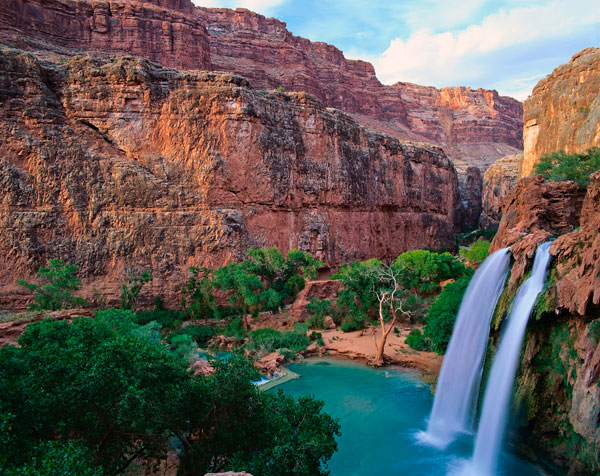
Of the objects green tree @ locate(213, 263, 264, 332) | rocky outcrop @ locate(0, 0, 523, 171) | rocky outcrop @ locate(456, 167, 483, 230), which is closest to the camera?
green tree @ locate(213, 263, 264, 332)

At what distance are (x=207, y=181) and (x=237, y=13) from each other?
2166 inches

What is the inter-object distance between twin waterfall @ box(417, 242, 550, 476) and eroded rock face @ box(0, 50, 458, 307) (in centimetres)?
1931

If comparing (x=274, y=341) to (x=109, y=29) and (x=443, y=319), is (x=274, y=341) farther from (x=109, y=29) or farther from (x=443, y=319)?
(x=109, y=29)

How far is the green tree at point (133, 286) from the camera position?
26.3m

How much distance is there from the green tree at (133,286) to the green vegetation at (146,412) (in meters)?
17.7

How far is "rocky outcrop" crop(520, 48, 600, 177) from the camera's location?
2312 centimetres

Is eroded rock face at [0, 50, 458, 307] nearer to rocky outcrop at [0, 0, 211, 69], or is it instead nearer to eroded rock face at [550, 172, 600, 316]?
rocky outcrop at [0, 0, 211, 69]

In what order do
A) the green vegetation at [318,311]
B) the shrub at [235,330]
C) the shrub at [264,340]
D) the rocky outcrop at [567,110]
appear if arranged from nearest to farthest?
the shrub at [264,340] < the rocky outcrop at [567,110] < the shrub at [235,330] < the green vegetation at [318,311]

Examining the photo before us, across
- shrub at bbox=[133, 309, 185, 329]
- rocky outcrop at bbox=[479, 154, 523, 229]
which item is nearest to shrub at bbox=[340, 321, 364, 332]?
shrub at bbox=[133, 309, 185, 329]

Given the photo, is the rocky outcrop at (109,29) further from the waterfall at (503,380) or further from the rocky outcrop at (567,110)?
the waterfall at (503,380)

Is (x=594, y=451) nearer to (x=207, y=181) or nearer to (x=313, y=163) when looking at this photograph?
(x=207, y=181)

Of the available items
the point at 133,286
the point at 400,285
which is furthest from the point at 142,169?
the point at 400,285

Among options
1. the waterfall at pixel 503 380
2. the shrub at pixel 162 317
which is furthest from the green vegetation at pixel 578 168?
the shrub at pixel 162 317

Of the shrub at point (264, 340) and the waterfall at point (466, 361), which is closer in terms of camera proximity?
the waterfall at point (466, 361)
